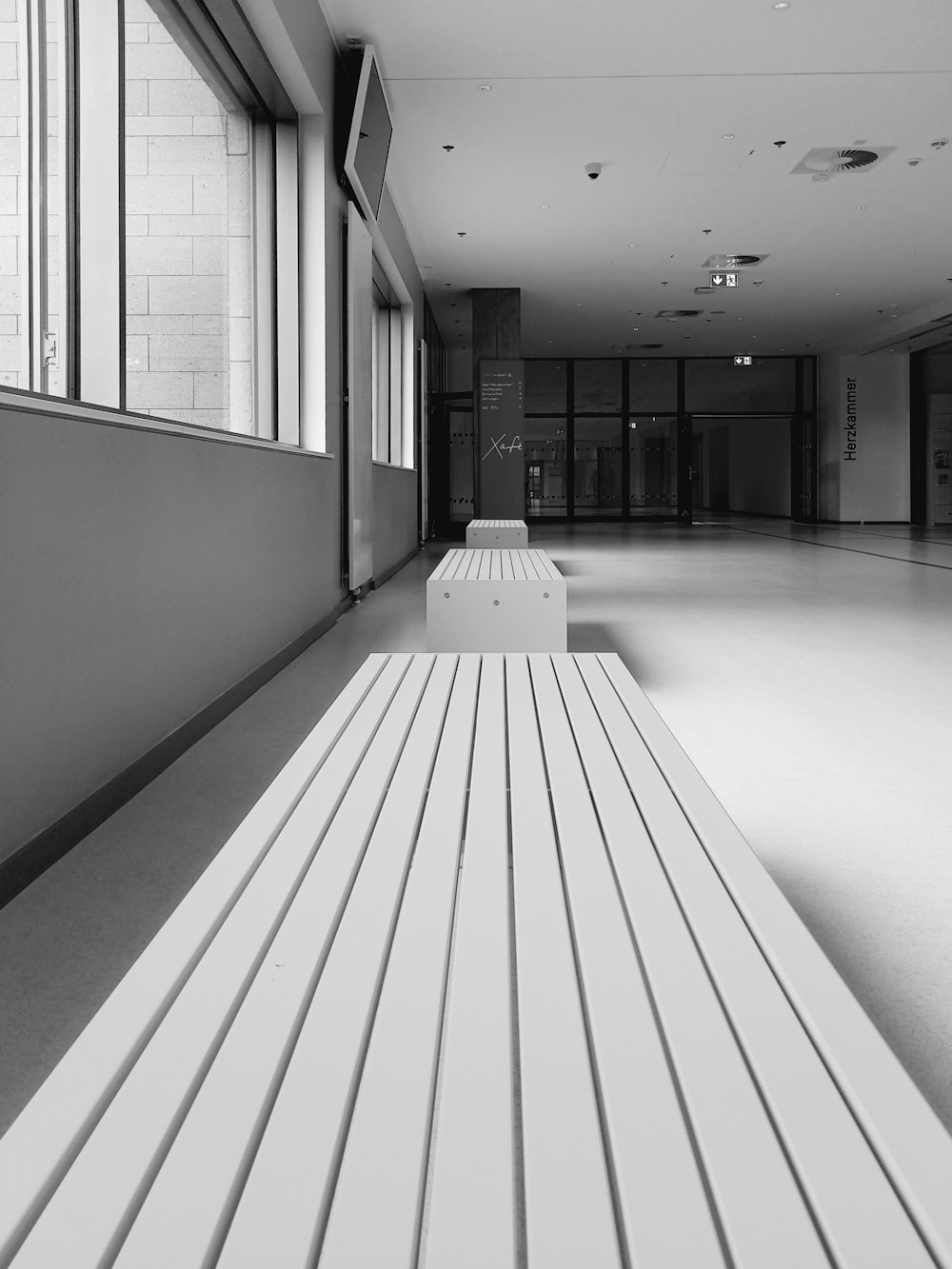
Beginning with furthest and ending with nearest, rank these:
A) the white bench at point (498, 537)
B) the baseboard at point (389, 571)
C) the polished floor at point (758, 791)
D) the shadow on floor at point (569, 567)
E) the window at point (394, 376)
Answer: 1. the window at point (394, 376)
2. the shadow on floor at point (569, 567)
3. the white bench at point (498, 537)
4. the baseboard at point (389, 571)
5. the polished floor at point (758, 791)

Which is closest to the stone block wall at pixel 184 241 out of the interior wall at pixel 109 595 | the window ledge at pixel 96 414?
the window ledge at pixel 96 414

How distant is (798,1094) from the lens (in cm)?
86

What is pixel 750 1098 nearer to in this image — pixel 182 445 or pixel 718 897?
pixel 718 897

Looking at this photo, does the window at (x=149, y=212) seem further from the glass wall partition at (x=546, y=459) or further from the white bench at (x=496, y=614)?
the glass wall partition at (x=546, y=459)

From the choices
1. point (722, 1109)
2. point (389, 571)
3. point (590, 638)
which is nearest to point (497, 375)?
point (389, 571)

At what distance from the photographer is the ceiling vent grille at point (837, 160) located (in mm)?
9969

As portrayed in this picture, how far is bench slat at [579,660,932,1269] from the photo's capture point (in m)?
0.72

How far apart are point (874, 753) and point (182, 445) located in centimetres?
253

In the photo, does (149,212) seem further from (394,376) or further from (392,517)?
(394,376)

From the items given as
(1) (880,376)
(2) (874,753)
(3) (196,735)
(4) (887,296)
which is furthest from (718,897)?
(1) (880,376)

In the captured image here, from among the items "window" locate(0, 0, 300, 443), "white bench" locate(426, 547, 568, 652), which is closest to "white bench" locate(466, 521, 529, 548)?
"window" locate(0, 0, 300, 443)

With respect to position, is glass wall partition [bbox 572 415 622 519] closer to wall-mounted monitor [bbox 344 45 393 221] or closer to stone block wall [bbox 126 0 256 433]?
wall-mounted monitor [bbox 344 45 393 221]

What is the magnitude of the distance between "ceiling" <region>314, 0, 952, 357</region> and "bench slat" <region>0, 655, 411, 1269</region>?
6730 millimetres

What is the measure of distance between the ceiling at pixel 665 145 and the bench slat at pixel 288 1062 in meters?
6.97
